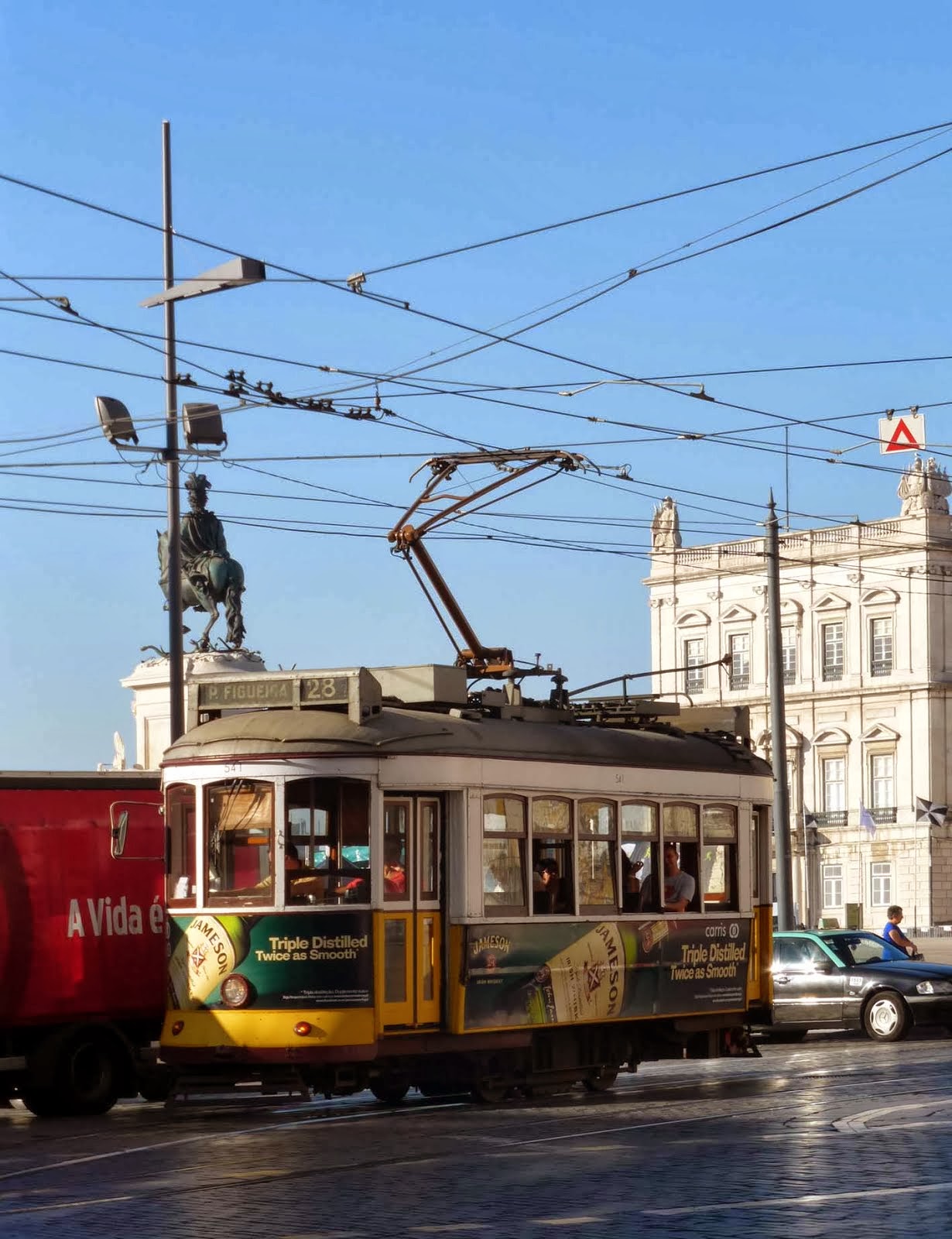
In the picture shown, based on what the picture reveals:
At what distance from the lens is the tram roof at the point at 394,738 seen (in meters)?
16.1

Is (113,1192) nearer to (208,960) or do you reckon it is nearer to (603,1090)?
(208,960)

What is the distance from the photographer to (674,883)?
18.7 metres

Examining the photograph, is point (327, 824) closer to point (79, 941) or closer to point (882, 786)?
point (79, 941)

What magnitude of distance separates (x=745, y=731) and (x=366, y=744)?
5202mm

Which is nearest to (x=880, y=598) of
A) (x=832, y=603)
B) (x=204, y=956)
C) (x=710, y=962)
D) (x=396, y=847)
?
(x=832, y=603)

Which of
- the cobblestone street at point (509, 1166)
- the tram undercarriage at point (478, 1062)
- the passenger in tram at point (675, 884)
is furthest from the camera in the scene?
the passenger in tram at point (675, 884)

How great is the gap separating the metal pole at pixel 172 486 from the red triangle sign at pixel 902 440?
10.3 meters

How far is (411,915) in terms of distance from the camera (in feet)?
53.3

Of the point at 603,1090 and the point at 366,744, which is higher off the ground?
the point at 366,744

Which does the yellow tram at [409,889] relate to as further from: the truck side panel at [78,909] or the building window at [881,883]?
the building window at [881,883]

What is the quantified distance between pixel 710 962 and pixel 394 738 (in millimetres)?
4169

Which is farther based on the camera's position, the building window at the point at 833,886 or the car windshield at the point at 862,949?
the building window at the point at 833,886

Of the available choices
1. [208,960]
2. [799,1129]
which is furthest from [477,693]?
[799,1129]

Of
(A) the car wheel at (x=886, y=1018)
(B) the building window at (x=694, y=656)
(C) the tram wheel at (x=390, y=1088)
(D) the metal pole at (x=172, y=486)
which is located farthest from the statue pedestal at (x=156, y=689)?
(B) the building window at (x=694, y=656)
